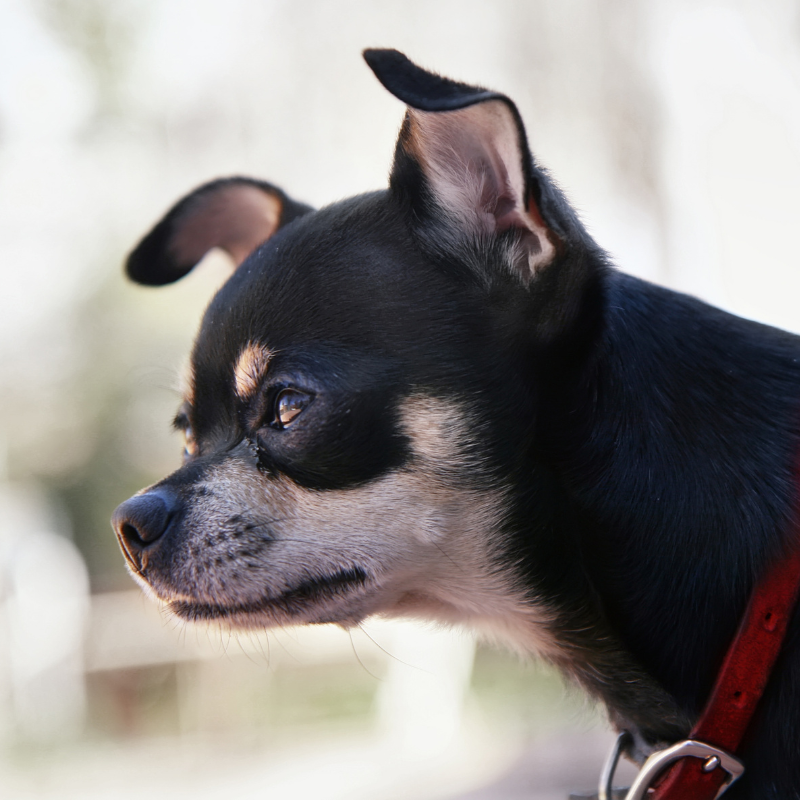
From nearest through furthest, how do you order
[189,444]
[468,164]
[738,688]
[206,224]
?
1. [738,688]
2. [468,164]
3. [189,444]
4. [206,224]

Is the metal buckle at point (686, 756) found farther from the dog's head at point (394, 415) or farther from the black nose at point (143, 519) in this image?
the black nose at point (143, 519)

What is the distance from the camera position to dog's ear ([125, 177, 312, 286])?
2.12 metres

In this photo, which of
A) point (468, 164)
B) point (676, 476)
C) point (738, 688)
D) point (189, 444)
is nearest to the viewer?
point (738, 688)

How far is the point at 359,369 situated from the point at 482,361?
23 cm

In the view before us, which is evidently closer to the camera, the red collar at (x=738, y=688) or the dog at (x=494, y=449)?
the red collar at (x=738, y=688)

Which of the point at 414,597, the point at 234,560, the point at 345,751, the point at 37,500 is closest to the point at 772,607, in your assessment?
the point at 414,597

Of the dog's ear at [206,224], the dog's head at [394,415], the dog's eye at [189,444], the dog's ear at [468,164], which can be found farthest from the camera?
the dog's ear at [206,224]

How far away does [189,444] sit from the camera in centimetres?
197

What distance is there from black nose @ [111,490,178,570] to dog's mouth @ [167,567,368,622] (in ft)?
0.46

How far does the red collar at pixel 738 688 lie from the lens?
1.34 m

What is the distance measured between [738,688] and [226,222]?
5.47 ft

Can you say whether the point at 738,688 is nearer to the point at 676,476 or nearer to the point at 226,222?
the point at 676,476

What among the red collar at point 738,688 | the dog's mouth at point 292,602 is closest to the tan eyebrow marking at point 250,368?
the dog's mouth at point 292,602

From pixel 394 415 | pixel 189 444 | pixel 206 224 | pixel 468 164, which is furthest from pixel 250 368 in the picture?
pixel 206 224
